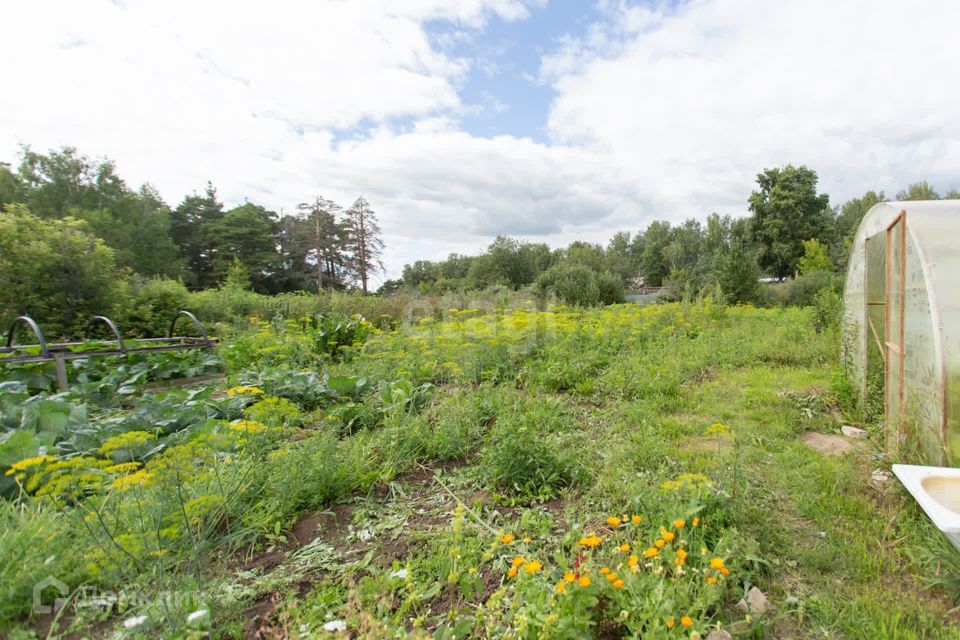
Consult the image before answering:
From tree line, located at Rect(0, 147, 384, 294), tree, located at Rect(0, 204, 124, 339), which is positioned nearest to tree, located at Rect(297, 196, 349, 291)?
tree line, located at Rect(0, 147, 384, 294)

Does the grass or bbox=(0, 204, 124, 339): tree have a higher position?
bbox=(0, 204, 124, 339): tree

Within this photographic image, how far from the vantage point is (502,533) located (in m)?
2.06

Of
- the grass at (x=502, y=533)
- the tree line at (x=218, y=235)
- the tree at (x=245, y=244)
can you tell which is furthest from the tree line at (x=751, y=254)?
the grass at (x=502, y=533)

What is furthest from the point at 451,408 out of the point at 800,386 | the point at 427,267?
the point at 427,267

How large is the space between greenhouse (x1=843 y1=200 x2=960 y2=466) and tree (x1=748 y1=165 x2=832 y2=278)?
3210cm

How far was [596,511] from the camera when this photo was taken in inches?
92.6

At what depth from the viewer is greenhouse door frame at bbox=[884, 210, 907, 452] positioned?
308 centimetres

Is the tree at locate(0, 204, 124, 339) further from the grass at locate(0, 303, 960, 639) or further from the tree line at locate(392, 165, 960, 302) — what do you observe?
the tree line at locate(392, 165, 960, 302)

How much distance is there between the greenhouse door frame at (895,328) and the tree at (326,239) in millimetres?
31702

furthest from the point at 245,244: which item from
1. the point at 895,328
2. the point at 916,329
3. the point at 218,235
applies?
the point at 916,329

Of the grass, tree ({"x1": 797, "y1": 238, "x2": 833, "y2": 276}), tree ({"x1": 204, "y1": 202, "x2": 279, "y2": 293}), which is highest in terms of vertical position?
tree ({"x1": 204, "y1": 202, "x2": 279, "y2": 293})

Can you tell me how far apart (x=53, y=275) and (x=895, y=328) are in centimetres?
1177

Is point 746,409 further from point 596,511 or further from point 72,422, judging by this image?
point 72,422

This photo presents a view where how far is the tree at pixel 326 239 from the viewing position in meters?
31.7
